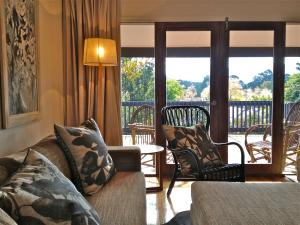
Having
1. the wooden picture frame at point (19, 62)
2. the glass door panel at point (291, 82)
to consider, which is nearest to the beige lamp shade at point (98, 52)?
the wooden picture frame at point (19, 62)

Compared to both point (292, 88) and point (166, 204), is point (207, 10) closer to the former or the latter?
point (292, 88)

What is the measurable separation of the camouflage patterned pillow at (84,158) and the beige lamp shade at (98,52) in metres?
1.08

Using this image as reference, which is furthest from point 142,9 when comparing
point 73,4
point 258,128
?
point 258,128

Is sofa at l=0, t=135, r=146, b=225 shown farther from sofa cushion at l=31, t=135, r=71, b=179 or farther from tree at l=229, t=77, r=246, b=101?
tree at l=229, t=77, r=246, b=101

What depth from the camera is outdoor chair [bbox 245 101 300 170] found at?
375 centimetres

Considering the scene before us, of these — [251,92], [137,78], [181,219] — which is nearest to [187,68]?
[137,78]

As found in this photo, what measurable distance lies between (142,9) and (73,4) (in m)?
0.84

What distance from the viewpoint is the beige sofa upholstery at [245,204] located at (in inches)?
54.2

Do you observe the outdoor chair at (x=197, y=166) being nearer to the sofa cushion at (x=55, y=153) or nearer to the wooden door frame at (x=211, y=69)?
the wooden door frame at (x=211, y=69)

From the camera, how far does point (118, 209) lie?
1.65 metres

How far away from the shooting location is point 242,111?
3.82 meters

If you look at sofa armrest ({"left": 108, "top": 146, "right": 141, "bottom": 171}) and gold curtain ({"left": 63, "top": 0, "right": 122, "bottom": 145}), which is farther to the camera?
gold curtain ({"left": 63, "top": 0, "right": 122, "bottom": 145})

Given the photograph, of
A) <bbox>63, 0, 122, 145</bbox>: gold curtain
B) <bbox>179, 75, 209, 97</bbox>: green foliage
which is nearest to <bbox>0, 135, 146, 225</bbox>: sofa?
<bbox>63, 0, 122, 145</bbox>: gold curtain

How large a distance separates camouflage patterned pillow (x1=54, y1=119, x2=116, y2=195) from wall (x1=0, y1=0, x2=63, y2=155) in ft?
1.45
